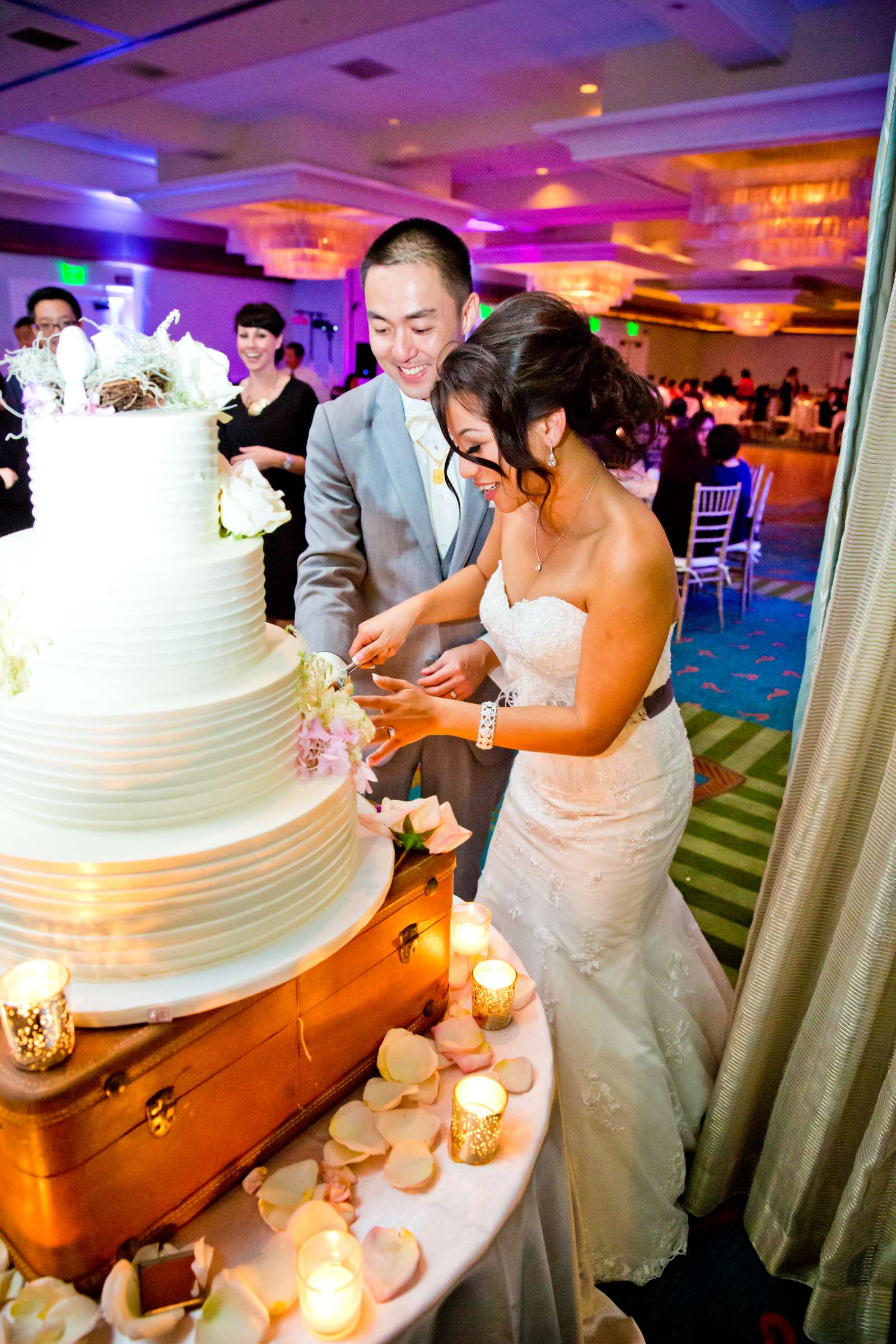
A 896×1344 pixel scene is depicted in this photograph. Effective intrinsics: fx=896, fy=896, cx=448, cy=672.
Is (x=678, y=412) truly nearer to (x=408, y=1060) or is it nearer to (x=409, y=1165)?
(x=408, y=1060)

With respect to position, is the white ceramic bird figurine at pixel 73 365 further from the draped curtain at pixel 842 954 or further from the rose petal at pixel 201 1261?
the draped curtain at pixel 842 954

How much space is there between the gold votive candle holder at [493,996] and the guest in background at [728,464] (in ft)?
22.6

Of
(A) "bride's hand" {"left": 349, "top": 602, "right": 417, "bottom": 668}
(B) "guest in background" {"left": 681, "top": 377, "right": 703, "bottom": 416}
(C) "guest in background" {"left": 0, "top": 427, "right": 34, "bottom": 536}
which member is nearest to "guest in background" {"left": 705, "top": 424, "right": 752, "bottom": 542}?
(C) "guest in background" {"left": 0, "top": 427, "right": 34, "bottom": 536}

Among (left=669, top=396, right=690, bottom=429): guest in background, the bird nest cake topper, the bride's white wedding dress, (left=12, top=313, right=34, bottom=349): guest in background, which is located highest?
the bird nest cake topper

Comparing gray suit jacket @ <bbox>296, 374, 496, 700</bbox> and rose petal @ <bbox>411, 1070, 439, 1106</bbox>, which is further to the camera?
gray suit jacket @ <bbox>296, 374, 496, 700</bbox>

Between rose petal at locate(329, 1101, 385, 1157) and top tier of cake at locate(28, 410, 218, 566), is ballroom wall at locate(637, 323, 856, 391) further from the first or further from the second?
rose petal at locate(329, 1101, 385, 1157)

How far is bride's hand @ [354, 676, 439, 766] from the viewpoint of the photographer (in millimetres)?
1764

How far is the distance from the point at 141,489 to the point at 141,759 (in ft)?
1.22

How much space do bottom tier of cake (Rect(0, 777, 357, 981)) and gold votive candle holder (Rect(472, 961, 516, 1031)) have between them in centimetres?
50

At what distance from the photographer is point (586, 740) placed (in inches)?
75.8

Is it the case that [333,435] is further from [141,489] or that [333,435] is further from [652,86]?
[652,86]

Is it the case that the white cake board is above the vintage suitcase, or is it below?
above

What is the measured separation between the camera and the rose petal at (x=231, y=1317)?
3.45ft

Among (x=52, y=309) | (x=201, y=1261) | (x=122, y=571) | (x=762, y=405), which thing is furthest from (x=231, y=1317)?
(x=762, y=405)
